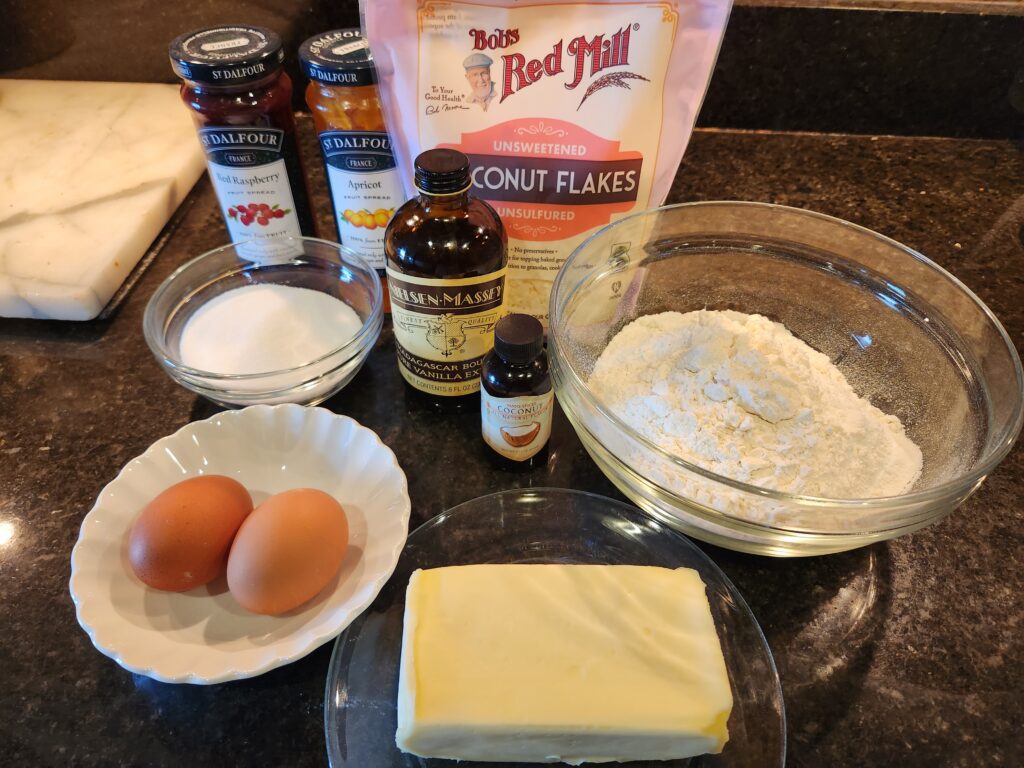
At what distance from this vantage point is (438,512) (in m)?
0.85

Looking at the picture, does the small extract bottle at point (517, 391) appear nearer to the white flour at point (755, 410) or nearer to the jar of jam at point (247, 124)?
the white flour at point (755, 410)

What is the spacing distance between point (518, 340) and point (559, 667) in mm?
332

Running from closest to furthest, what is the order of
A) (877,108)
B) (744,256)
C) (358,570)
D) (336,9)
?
1. (358,570)
2. (744,256)
3. (336,9)
4. (877,108)

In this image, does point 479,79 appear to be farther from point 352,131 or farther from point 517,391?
point 517,391

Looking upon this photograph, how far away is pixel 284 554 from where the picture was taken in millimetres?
681

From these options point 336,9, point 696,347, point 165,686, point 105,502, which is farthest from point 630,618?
point 336,9

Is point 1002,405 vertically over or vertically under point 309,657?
over

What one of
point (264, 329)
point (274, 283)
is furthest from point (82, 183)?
point (264, 329)

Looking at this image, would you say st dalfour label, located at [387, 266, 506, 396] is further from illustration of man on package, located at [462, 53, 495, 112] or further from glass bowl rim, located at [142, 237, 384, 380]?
illustration of man on package, located at [462, 53, 495, 112]

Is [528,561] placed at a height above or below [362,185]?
below

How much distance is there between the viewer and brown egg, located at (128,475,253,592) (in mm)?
692

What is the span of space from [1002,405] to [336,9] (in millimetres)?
1249

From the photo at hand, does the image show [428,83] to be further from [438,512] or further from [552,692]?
[552,692]

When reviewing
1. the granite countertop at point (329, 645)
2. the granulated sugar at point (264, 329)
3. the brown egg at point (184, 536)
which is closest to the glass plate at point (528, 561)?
the granite countertop at point (329, 645)
